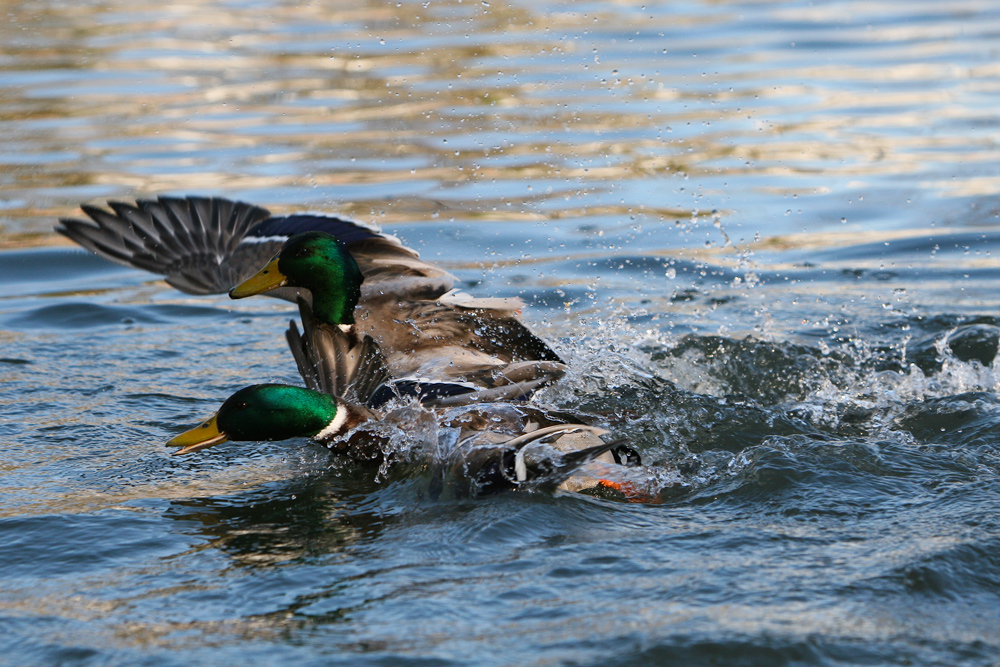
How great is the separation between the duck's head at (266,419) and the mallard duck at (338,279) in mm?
475

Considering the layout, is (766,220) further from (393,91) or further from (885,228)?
(393,91)

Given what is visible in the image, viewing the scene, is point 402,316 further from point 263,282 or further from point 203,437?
point 203,437

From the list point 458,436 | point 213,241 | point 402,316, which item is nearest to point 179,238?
point 213,241

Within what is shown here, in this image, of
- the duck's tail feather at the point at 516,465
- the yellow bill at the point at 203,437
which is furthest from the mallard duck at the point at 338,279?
the yellow bill at the point at 203,437

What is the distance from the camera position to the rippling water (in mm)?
3475

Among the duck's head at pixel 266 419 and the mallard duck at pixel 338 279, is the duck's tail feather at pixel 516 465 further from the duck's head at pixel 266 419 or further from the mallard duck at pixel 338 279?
the duck's head at pixel 266 419

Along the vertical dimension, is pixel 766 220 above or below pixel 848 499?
above

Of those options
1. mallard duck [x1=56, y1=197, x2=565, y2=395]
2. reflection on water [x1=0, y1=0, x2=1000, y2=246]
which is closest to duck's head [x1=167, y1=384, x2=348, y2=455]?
mallard duck [x1=56, y1=197, x2=565, y2=395]

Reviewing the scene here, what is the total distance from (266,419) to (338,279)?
988mm

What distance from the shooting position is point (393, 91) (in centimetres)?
1261

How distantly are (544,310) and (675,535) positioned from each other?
3.50 m

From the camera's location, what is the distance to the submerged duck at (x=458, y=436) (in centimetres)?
432

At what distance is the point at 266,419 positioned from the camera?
15.7ft

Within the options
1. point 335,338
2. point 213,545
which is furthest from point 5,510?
point 335,338
